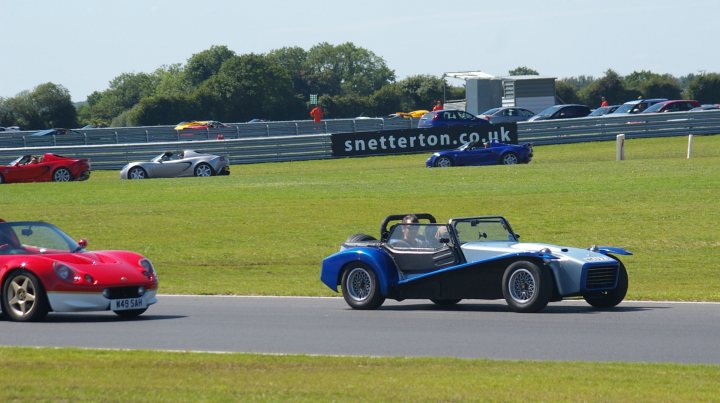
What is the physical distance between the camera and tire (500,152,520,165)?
39.9 meters

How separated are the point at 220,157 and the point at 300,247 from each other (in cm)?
1791

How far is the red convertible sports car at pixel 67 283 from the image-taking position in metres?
13.5

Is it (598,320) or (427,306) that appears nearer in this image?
(598,320)

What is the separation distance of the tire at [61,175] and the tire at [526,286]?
2875 cm

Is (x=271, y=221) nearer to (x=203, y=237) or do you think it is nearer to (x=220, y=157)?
(x=203, y=237)

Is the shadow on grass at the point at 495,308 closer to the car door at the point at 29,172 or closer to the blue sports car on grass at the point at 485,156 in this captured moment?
the blue sports car on grass at the point at 485,156

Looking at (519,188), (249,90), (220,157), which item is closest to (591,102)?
(249,90)

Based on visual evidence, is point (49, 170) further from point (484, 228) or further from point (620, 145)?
point (484, 228)

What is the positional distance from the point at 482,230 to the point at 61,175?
27660mm

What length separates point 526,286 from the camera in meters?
13.9

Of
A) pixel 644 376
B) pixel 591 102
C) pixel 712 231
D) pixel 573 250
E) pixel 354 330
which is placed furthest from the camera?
pixel 591 102

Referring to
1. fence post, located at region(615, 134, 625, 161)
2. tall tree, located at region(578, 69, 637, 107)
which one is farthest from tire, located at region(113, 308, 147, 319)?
tall tree, located at region(578, 69, 637, 107)

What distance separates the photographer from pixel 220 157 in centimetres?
4075

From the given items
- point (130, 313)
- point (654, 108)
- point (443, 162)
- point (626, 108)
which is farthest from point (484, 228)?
point (626, 108)
